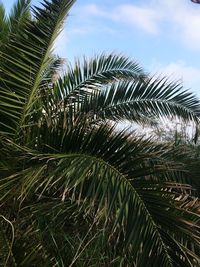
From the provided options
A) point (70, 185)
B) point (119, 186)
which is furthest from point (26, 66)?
point (119, 186)

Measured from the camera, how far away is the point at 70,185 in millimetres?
3770

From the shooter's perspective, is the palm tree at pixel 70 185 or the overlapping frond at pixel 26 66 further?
the overlapping frond at pixel 26 66

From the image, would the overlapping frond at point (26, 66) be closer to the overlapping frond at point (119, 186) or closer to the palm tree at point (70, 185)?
the palm tree at point (70, 185)

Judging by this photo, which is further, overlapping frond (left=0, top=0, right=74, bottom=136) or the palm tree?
overlapping frond (left=0, top=0, right=74, bottom=136)

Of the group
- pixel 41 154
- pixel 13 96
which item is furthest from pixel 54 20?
pixel 41 154

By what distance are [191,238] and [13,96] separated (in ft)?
6.06

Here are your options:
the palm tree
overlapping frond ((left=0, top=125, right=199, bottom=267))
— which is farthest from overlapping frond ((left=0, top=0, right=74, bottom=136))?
overlapping frond ((left=0, top=125, right=199, bottom=267))

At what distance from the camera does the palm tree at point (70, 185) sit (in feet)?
12.0

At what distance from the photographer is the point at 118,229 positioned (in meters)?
3.89

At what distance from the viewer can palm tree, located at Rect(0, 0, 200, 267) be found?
367 cm

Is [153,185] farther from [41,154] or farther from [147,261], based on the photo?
[41,154]

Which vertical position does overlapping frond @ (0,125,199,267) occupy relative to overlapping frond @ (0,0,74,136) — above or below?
below

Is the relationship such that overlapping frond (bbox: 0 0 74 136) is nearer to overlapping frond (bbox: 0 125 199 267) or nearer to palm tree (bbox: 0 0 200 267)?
palm tree (bbox: 0 0 200 267)

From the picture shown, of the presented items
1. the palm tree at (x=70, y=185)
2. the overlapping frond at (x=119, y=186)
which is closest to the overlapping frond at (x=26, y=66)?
the palm tree at (x=70, y=185)
